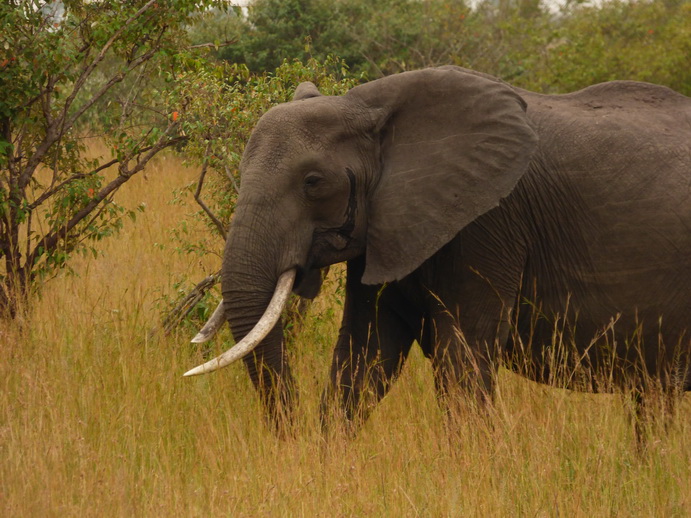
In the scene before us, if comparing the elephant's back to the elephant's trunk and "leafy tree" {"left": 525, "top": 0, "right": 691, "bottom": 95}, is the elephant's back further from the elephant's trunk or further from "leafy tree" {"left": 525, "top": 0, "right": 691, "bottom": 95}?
"leafy tree" {"left": 525, "top": 0, "right": 691, "bottom": 95}

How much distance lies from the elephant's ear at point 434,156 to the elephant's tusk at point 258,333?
0.41m

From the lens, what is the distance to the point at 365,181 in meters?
4.74

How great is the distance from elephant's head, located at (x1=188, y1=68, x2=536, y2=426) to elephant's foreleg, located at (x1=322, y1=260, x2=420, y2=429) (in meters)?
0.42

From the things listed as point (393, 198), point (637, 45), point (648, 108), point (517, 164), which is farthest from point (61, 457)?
point (637, 45)

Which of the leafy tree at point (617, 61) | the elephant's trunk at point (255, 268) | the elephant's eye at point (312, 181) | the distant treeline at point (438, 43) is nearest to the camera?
the elephant's trunk at point (255, 268)

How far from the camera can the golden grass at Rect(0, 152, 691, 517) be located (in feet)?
13.0

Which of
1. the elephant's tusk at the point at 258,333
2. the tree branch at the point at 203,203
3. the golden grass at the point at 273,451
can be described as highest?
the tree branch at the point at 203,203

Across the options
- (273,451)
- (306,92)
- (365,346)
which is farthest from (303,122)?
(273,451)

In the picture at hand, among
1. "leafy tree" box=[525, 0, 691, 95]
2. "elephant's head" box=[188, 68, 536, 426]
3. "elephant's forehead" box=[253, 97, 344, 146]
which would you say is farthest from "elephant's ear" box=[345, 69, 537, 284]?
"leafy tree" box=[525, 0, 691, 95]

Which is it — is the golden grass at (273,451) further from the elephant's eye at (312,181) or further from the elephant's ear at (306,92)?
the elephant's ear at (306,92)

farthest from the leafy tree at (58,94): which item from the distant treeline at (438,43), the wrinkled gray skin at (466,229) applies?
the distant treeline at (438,43)

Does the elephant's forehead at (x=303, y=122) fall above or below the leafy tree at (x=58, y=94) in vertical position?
below

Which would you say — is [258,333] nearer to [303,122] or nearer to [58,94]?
[303,122]

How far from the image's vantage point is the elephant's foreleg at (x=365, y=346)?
5.08 metres
